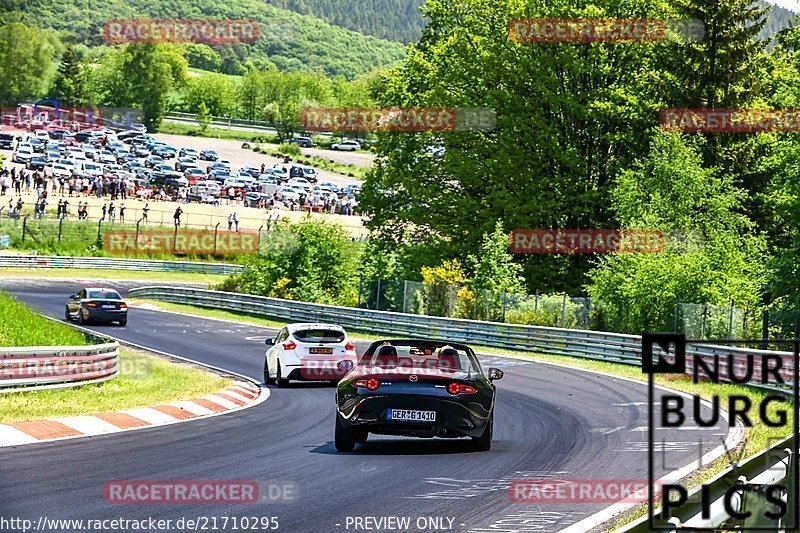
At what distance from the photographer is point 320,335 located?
82.7 feet

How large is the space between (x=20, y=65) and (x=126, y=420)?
181 metres

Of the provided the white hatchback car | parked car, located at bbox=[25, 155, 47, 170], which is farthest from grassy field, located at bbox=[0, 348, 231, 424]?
parked car, located at bbox=[25, 155, 47, 170]

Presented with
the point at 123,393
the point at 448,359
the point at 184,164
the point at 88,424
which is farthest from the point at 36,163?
the point at 448,359

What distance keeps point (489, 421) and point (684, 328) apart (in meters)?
21.4

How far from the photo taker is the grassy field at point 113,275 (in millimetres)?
72188

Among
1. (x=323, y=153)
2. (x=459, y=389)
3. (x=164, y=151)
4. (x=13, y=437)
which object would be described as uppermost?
(x=323, y=153)

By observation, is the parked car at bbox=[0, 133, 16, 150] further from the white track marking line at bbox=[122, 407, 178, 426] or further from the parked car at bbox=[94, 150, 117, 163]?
the white track marking line at bbox=[122, 407, 178, 426]

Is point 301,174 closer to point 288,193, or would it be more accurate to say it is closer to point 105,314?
point 288,193

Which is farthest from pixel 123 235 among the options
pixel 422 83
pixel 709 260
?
pixel 709 260

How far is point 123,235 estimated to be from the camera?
83.6 metres

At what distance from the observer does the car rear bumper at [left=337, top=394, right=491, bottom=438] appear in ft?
46.2

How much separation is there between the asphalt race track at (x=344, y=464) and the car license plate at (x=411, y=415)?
0.43 m

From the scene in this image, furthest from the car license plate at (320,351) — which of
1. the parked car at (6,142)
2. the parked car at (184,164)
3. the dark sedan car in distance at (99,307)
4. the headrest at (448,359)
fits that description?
the parked car at (184,164)

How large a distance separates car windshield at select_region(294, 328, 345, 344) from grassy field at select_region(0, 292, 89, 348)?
4.71 metres
